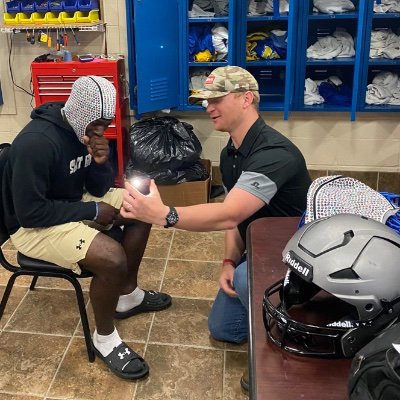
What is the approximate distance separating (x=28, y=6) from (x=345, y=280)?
3.26 meters

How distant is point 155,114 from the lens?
12.9 feet

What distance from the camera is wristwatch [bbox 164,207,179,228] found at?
1591 mm

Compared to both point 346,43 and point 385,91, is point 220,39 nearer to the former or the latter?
point 346,43

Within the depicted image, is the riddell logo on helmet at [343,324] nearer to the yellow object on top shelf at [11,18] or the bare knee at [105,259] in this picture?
the bare knee at [105,259]

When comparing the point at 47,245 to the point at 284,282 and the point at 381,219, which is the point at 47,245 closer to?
the point at 284,282

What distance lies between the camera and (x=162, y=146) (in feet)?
11.4

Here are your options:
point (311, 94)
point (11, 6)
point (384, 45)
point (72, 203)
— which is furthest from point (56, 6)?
point (384, 45)

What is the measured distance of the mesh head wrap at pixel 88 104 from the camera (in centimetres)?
191

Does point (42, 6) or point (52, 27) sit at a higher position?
point (42, 6)

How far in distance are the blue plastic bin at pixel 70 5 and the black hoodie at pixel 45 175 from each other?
1689mm

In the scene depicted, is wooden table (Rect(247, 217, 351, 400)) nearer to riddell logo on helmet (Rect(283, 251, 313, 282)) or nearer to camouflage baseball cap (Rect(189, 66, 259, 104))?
riddell logo on helmet (Rect(283, 251, 313, 282))

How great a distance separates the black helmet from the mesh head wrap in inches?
43.8

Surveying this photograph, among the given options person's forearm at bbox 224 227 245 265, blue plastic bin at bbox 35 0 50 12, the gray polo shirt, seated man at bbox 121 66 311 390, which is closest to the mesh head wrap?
seated man at bbox 121 66 311 390

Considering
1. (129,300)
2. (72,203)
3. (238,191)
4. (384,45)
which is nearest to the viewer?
(238,191)
